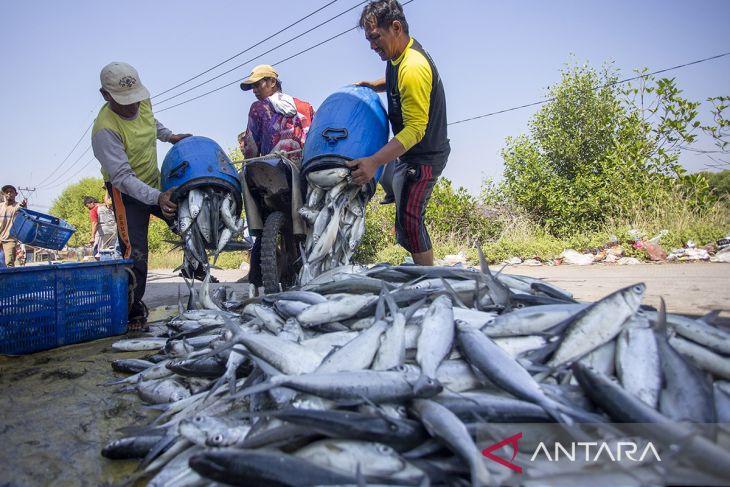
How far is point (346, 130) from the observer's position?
380cm

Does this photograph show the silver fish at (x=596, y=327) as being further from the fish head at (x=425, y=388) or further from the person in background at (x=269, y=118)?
the person in background at (x=269, y=118)

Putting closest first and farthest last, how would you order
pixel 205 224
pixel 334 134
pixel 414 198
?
1. pixel 334 134
2. pixel 205 224
3. pixel 414 198

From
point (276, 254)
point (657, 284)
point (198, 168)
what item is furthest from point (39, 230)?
point (657, 284)

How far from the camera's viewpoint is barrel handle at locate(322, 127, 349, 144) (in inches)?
149

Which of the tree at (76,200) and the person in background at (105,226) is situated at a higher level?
the tree at (76,200)

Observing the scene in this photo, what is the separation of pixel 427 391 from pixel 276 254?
9.87ft

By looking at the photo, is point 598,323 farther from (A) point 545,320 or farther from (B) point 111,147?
(B) point 111,147

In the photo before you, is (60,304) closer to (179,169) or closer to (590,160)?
(179,169)

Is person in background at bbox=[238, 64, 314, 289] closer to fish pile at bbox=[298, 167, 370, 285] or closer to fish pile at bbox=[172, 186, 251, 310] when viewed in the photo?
fish pile at bbox=[172, 186, 251, 310]

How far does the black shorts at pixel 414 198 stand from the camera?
4016mm

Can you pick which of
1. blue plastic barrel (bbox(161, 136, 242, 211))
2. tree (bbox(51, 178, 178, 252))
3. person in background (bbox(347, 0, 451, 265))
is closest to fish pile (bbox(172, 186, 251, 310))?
blue plastic barrel (bbox(161, 136, 242, 211))

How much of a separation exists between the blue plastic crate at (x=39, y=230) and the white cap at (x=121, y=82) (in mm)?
3006

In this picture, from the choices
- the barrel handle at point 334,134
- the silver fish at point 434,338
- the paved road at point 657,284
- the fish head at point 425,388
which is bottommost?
the paved road at point 657,284

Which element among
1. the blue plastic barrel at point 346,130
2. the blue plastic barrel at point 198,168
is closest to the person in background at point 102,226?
the blue plastic barrel at point 198,168
